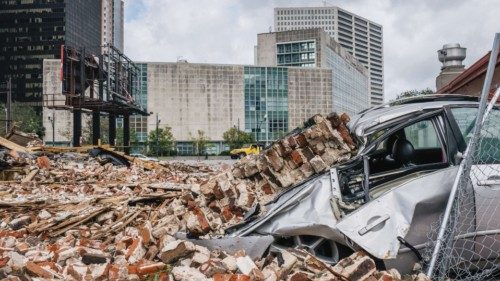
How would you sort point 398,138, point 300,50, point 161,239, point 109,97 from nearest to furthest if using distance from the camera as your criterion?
1. point 161,239
2. point 398,138
3. point 109,97
4. point 300,50

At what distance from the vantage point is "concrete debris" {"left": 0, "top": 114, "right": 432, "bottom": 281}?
4078mm

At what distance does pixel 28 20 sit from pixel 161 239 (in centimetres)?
15771

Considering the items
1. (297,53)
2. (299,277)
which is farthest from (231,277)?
(297,53)

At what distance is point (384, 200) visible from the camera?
4.03 meters

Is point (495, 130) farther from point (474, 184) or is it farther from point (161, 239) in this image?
point (161, 239)

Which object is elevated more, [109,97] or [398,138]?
[109,97]

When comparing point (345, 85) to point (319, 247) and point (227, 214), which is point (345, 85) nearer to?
point (227, 214)

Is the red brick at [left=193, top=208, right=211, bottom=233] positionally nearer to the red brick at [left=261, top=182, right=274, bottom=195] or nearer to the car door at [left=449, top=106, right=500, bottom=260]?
the red brick at [left=261, top=182, right=274, bottom=195]

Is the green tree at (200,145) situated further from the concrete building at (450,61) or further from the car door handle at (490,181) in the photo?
the car door handle at (490,181)

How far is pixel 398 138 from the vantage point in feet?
18.0

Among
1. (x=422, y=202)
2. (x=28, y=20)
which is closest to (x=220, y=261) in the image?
(x=422, y=202)

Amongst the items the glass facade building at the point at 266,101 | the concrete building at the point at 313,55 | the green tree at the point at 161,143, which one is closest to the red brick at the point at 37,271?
the green tree at the point at 161,143

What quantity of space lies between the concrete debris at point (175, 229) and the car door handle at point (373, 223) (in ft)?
0.63

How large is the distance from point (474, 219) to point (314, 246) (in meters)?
1.32
